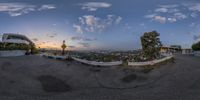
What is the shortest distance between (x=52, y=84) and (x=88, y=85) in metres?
2.95

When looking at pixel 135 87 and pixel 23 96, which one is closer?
pixel 23 96

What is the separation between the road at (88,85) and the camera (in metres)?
16.3

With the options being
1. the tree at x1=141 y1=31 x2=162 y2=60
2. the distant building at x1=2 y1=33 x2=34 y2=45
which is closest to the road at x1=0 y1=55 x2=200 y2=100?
the tree at x1=141 y1=31 x2=162 y2=60

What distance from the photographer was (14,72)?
81.0 ft

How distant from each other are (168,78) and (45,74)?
452 inches

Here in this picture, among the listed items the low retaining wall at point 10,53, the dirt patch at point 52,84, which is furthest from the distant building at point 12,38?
the dirt patch at point 52,84

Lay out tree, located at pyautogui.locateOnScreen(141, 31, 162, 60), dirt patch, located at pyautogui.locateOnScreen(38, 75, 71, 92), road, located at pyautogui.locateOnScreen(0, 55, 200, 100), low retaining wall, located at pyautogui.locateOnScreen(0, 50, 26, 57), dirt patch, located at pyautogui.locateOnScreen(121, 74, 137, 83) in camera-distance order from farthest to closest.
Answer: low retaining wall, located at pyautogui.locateOnScreen(0, 50, 26, 57) → tree, located at pyautogui.locateOnScreen(141, 31, 162, 60) → dirt patch, located at pyautogui.locateOnScreen(121, 74, 137, 83) → dirt patch, located at pyautogui.locateOnScreen(38, 75, 71, 92) → road, located at pyautogui.locateOnScreen(0, 55, 200, 100)

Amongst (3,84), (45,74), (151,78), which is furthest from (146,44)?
(3,84)

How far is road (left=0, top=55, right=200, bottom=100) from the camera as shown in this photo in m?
16.3

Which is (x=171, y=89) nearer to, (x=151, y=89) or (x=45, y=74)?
(x=151, y=89)

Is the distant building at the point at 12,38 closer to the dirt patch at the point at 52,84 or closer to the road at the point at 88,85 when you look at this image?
the road at the point at 88,85

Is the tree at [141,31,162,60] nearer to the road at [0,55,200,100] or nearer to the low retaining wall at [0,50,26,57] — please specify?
the road at [0,55,200,100]

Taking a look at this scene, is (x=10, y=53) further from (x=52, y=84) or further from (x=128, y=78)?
(x=128, y=78)

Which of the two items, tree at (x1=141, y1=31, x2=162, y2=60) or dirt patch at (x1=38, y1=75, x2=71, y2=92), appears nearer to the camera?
dirt patch at (x1=38, y1=75, x2=71, y2=92)
